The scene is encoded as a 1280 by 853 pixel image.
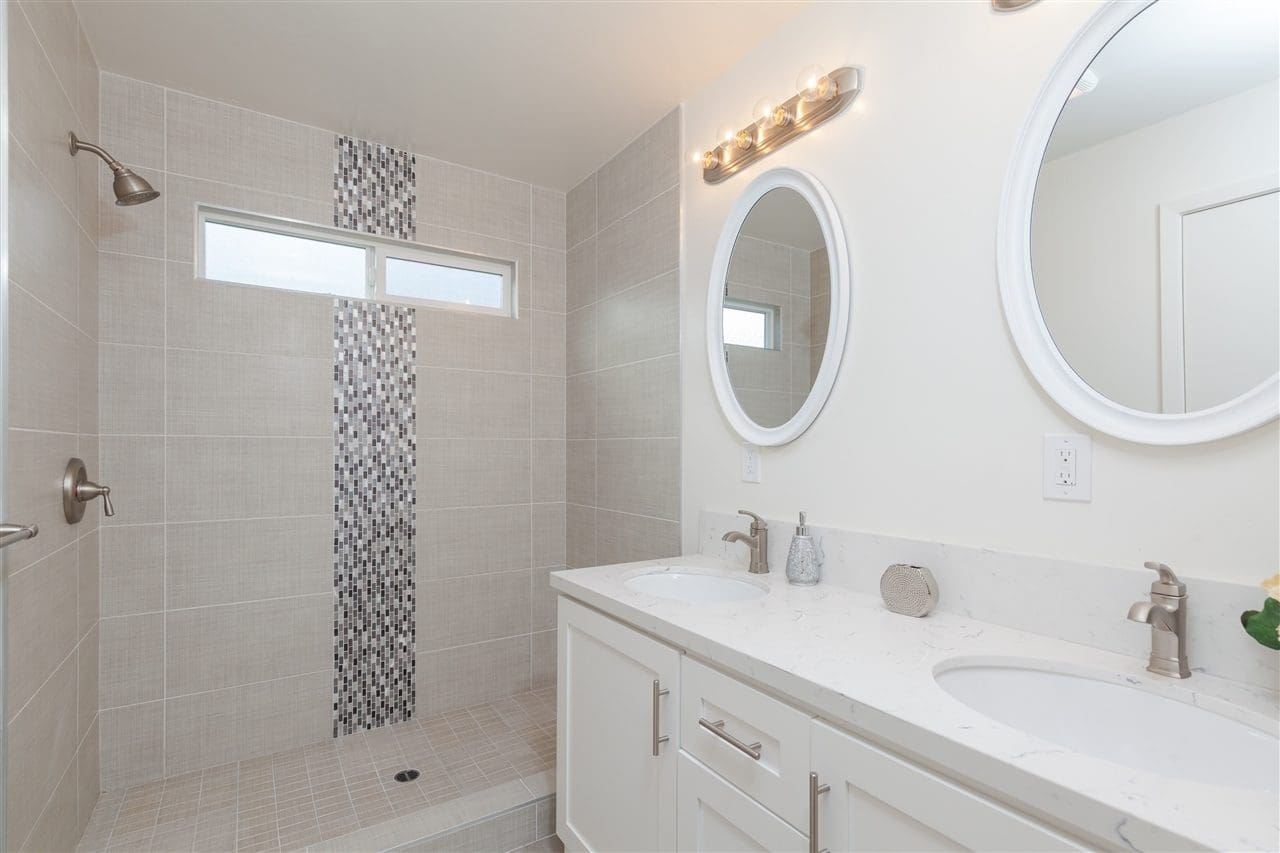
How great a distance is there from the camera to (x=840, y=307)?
1634mm

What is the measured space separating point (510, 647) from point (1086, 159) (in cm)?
260

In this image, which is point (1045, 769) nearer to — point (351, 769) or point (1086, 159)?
point (1086, 159)

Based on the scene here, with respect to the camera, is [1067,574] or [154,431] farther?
[154,431]

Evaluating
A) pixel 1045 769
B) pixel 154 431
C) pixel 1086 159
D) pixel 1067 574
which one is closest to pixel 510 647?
pixel 154 431

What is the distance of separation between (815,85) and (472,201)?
5.28 feet

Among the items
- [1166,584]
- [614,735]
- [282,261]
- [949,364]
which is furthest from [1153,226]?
[282,261]

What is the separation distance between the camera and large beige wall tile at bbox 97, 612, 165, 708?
208 cm

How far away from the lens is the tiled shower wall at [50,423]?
1.30 meters

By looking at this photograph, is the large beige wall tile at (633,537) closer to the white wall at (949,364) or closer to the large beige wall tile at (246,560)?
the white wall at (949,364)

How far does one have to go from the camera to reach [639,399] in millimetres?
2443

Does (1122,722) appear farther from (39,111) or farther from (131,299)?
(131,299)

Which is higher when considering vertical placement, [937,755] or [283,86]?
[283,86]

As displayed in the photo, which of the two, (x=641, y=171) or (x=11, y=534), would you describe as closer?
(x=11, y=534)

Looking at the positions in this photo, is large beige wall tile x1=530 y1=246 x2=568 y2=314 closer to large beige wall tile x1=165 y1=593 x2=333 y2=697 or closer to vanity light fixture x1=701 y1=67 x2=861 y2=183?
vanity light fixture x1=701 y1=67 x2=861 y2=183
